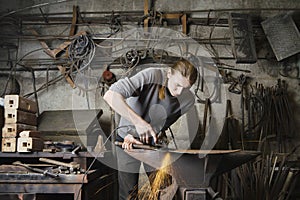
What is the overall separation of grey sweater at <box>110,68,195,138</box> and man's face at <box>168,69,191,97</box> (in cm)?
6

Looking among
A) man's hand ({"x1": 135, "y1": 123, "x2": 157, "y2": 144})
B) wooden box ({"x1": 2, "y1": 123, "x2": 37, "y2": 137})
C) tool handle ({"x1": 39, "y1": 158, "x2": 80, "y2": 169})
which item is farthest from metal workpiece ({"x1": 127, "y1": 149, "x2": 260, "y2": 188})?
wooden box ({"x1": 2, "y1": 123, "x2": 37, "y2": 137})

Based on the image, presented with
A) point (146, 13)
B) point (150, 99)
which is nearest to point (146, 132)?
point (150, 99)

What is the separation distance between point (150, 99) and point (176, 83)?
24 cm

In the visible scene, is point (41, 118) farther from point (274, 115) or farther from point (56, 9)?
point (274, 115)

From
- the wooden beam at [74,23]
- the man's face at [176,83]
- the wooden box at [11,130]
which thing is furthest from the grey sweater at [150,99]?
the wooden beam at [74,23]

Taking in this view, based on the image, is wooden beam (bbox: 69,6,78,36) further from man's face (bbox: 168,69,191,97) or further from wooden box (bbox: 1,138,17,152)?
man's face (bbox: 168,69,191,97)

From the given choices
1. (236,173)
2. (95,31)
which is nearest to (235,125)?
(236,173)

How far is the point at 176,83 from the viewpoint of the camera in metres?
2.42

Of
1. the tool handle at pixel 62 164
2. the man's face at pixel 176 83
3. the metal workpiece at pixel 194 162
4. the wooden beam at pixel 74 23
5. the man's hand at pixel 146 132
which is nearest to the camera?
the metal workpiece at pixel 194 162

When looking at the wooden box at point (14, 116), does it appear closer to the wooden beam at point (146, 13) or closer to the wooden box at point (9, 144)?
the wooden box at point (9, 144)

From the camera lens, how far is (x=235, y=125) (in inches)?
165

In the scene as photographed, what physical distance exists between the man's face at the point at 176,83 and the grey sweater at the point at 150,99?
0.06 meters

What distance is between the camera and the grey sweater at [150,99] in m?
2.41

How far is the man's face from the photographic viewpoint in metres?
2.38
